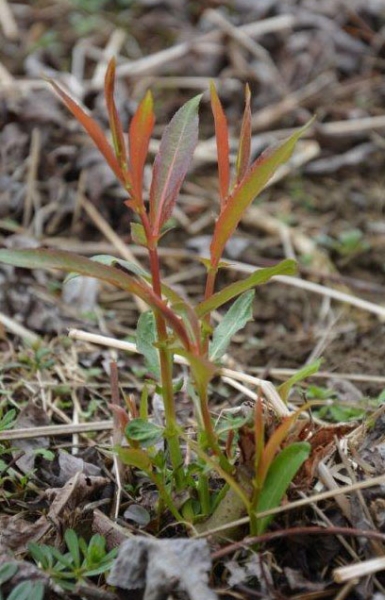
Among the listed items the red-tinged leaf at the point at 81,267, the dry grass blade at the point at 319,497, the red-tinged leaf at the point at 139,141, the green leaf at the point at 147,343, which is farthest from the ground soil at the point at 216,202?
the red-tinged leaf at the point at 139,141

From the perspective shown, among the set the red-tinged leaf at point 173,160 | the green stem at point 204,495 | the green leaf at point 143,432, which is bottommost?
the green stem at point 204,495

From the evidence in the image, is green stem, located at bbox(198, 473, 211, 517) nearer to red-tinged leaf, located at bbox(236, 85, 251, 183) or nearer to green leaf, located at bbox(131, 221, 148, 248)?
green leaf, located at bbox(131, 221, 148, 248)

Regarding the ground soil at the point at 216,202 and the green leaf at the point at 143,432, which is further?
the ground soil at the point at 216,202

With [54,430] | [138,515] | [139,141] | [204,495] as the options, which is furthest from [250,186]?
[54,430]

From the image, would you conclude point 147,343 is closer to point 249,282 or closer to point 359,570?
point 249,282

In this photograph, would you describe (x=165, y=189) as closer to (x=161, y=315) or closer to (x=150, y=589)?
(x=161, y=315)

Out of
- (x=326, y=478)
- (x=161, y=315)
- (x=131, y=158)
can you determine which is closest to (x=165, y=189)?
(x=131, y=158)

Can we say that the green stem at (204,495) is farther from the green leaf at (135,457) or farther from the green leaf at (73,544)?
the green leaf at (73,544)

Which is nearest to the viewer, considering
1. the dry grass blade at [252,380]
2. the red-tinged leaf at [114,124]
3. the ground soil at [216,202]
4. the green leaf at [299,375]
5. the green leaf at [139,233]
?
the red-tinged leaf at [114,124]
